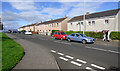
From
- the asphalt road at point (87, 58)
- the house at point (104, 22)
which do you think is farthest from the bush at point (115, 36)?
the asphalt road at point (87, 58)

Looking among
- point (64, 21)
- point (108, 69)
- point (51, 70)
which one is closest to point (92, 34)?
point (108, 69)

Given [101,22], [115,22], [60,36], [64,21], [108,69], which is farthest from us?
[64,21]

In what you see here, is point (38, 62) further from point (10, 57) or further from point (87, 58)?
point (87, 58)

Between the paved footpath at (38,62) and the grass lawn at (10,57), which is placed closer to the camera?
the grass lawn at (10,57)

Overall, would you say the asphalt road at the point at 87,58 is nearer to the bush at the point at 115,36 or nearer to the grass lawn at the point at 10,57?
the grass lawn at the point at 10,57

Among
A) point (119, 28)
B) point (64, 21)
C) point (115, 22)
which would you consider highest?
point (64, 21)

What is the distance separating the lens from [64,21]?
125 ft

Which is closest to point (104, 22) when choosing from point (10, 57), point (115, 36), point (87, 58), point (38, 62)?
point (115, 36)

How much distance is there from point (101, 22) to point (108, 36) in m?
8.62

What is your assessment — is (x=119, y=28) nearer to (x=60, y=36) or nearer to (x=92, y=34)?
(x=92, y=34)

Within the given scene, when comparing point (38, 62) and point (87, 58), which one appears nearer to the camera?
point (38, 62)

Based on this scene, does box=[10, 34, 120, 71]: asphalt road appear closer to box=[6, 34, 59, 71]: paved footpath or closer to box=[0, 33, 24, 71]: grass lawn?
box=[6, 34, 59, 71]: paved footpath

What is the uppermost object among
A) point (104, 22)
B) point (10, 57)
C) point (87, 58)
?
point (104, 22)

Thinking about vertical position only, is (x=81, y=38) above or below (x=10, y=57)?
above
